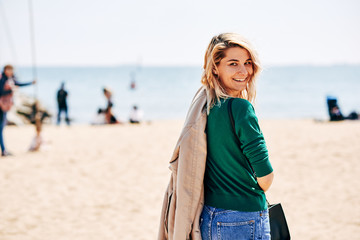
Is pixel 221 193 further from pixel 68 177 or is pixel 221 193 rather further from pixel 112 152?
pixel 112 152

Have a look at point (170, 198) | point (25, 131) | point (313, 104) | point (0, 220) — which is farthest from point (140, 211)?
point (313, 104)

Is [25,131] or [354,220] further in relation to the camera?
[25,131]

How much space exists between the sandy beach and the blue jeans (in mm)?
3163

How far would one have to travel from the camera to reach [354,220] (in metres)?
4.99

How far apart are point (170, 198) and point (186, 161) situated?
0.27 metres

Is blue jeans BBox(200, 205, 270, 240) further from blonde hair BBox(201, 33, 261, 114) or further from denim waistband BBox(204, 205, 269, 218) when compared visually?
blonde hair BBox(201, 33, 261, 114)

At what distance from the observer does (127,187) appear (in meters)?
6.80

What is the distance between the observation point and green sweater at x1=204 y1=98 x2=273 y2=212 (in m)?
1.59

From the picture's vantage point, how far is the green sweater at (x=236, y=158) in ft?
5.22

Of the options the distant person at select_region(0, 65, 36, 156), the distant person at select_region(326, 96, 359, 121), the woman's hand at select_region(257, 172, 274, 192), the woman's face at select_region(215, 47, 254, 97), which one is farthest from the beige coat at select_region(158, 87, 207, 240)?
the distant person at select_region(326, 96, 359, 121)

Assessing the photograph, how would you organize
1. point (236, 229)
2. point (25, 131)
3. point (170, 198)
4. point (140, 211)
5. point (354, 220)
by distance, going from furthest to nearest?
point (25, 131) → point (140, 211) → point (354, 220) → point (170, 198) → point (236, 229)

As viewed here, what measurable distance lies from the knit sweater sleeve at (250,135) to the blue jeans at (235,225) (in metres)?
0.24

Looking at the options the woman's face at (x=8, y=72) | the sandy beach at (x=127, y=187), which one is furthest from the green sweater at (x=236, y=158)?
the woman's face at (x=8, y=72)

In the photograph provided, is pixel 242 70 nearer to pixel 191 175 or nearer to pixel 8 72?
pixel 191 175
